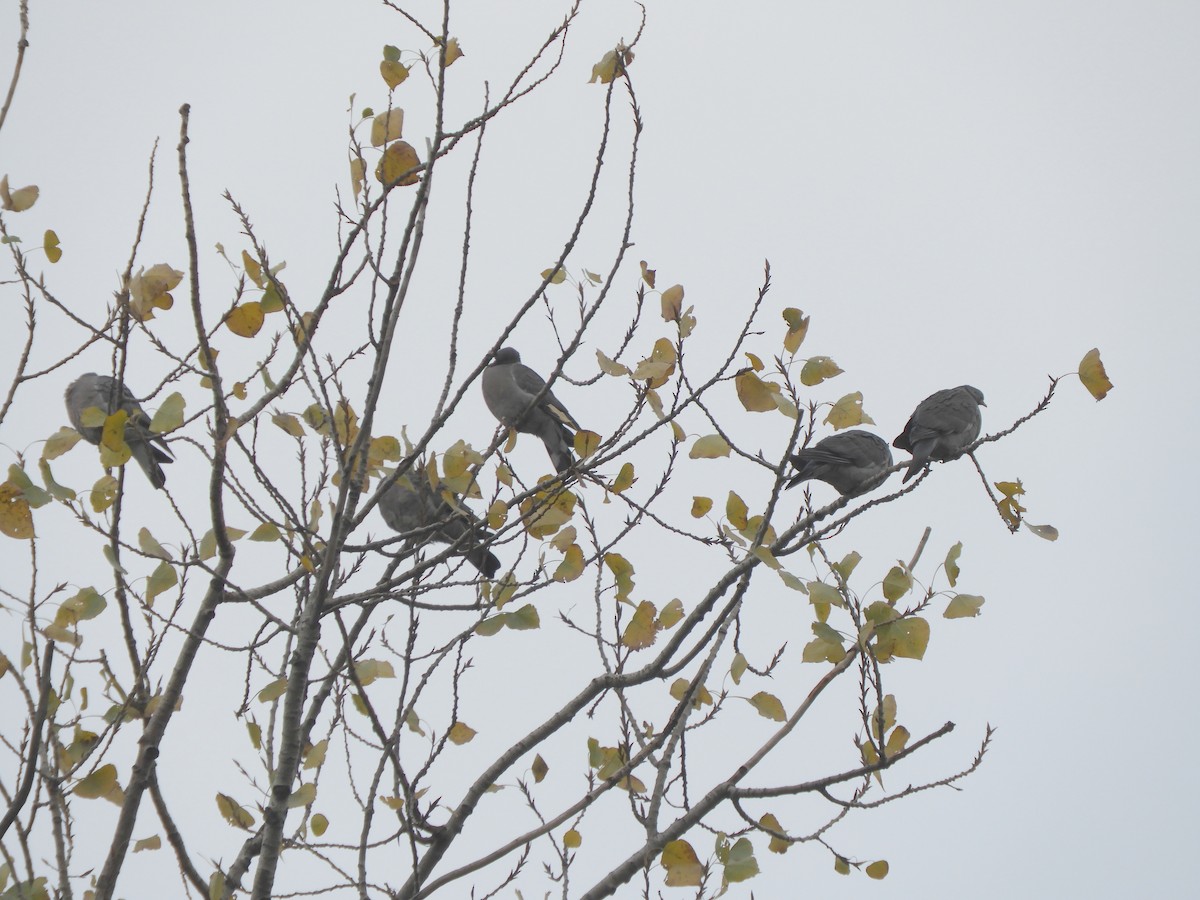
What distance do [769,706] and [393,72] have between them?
214cm

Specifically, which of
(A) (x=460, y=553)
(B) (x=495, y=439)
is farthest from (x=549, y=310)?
(A) (x=460, y=553)

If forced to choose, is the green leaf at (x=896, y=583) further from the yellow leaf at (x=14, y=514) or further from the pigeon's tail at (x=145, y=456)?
the pigeon's tail at (x=145, y=456)

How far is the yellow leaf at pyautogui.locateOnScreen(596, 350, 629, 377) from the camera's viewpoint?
3014mm

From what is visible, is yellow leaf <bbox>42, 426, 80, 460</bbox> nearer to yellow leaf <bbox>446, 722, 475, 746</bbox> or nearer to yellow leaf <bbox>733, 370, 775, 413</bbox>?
yellow leaf <bbox>446, 722, 475, 746</bbox>

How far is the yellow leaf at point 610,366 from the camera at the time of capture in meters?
3.01

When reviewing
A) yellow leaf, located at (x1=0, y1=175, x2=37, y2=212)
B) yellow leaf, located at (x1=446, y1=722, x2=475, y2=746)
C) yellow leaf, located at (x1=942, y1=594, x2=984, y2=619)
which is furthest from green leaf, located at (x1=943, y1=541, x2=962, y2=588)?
yellow leaf, located at (x1=0, y1=175, x2=37, y2=212)

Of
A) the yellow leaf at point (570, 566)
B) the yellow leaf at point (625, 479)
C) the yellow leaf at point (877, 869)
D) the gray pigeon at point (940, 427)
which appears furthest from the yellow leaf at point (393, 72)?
the gray pigeon at point (940, 427)

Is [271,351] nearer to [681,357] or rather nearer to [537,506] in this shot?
[537,506]

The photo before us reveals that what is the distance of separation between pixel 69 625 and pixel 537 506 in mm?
1392

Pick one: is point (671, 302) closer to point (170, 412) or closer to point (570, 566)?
point (570, 566)

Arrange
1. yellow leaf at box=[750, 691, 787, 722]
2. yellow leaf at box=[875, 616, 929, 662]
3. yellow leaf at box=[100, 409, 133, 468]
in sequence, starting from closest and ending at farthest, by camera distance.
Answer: yellow leaf at box=[875, 616, 929, 662]
yellow leaf at box=[100, 409, 133, 468]
yellow leaf at box=[750, 691, 787, 722]

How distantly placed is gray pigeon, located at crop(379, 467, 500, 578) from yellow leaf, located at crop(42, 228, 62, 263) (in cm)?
126

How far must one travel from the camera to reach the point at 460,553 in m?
3.30

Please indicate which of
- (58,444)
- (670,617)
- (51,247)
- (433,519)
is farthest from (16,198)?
(670,617)
